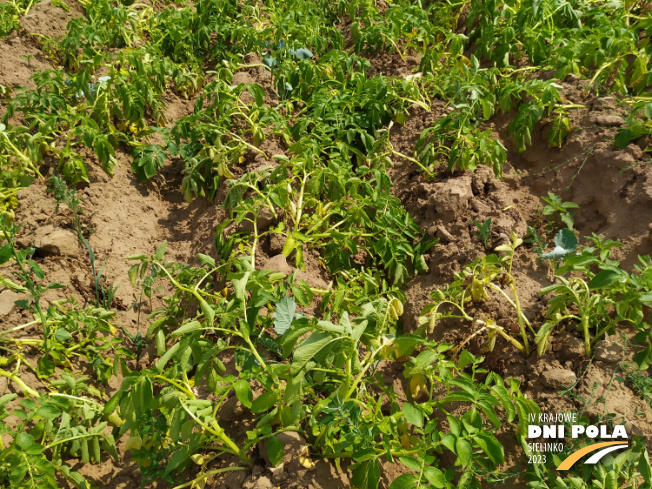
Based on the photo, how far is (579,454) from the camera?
5.34 ft

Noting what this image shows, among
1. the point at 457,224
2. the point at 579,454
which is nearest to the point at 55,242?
the point at 457,224

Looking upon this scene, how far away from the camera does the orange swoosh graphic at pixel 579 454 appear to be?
1620 mm

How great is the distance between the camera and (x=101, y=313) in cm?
221

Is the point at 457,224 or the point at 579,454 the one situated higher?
the point at 457,224

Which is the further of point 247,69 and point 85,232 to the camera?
point 247,69

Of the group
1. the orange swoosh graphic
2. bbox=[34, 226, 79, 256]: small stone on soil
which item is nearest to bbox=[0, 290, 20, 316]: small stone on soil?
bbox=[34, 226, 79, 256]: small stone on soil

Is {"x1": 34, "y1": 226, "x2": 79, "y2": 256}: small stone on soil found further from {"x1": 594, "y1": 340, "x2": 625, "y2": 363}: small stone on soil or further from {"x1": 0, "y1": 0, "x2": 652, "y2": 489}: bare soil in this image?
{"x1": 594, "y1": 340, "x2": 625, "y2": 363}: small stone on soil

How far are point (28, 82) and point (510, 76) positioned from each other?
361 centimetres

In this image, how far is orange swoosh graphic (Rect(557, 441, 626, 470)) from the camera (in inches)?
63.8

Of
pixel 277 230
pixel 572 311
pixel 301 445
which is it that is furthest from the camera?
pixel 277 230

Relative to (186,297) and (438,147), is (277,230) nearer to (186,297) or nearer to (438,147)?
(186,297)

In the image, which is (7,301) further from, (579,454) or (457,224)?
(579,454)

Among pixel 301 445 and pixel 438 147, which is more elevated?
pixel 438 147

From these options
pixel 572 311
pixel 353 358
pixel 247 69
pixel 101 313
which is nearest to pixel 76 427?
pixel 101 313
